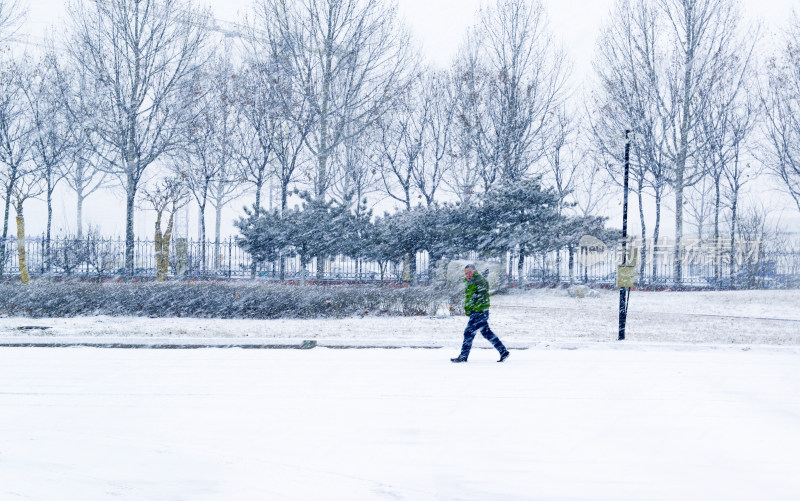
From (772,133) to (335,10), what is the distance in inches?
772

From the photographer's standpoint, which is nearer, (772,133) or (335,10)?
(335,10)

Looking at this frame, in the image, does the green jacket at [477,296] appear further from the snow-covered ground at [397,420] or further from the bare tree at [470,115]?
the bare tree at [470,115]

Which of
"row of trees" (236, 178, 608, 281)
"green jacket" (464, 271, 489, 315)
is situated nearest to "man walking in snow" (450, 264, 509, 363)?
"green jacket" (464, 271, 489, 315)

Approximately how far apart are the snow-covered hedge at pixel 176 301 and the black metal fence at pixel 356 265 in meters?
6.73

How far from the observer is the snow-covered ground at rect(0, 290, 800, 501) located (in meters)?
4.68

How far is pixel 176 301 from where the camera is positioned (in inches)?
628

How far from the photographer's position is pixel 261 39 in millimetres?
26297

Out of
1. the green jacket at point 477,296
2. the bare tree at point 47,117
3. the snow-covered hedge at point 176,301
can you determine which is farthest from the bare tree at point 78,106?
the green jacket at point 477,296

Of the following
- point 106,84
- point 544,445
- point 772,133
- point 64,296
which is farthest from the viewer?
point 772,133

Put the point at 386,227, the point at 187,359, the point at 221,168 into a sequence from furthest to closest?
the point at 221,168 → the point at 386,227 → the point at 187,359

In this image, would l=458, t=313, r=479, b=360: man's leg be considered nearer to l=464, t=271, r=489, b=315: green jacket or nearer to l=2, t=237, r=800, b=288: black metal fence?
l=464, t=271, r=489, b=315: green jacket

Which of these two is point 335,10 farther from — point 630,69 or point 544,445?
point 544,445

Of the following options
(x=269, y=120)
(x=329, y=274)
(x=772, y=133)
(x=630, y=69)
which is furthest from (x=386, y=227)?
(x=772, y=133)

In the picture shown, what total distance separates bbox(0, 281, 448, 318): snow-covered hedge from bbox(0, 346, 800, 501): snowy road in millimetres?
5636
